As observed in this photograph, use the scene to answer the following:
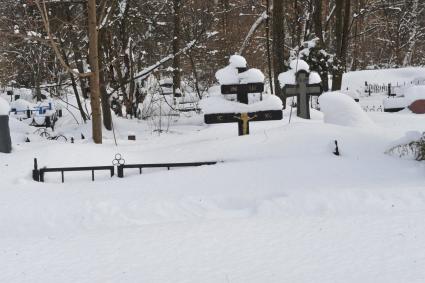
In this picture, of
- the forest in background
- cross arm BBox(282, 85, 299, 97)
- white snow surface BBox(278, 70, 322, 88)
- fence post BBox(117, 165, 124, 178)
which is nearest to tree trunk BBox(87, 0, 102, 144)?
the forest in background

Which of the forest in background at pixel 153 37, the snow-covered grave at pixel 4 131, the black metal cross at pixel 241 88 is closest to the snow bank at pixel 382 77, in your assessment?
the forest in background at pixel 153 37

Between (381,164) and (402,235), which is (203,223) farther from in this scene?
(381,164)

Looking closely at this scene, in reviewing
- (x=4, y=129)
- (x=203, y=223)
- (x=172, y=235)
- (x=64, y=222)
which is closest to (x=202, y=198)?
(x=203, y=223)

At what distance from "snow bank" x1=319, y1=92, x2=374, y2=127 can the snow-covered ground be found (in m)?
0.43

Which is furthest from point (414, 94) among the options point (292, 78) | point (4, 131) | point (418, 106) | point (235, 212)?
point (4, 131)

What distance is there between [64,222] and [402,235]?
13.1 ft

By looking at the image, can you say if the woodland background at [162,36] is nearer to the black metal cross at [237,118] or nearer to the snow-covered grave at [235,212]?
the black metal cross at [237,118]

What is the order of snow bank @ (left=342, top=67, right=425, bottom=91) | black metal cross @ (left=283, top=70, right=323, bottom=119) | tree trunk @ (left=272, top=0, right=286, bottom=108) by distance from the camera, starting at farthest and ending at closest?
1. snow bank @ (left=342, top=67, right=425, bottom=91)
2. tree trunk @ (left=272, top=0, right=286, bottom=108)
3. black metal cross @ (left=283, top=70, right=323, bottom=119)

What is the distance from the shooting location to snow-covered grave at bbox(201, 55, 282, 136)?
→ 33.0ft

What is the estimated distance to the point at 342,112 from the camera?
31.2ft

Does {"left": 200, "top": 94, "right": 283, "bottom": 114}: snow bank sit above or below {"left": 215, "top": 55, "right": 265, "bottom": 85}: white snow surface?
below

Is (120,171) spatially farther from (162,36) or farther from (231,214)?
(162,36)

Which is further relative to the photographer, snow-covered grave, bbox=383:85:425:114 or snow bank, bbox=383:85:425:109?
snow bank, bbox=383:85:425:109

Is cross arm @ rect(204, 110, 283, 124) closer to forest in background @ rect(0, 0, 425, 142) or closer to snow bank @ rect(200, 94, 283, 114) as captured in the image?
snow bank @ rect(200, 94, 283, 114)
